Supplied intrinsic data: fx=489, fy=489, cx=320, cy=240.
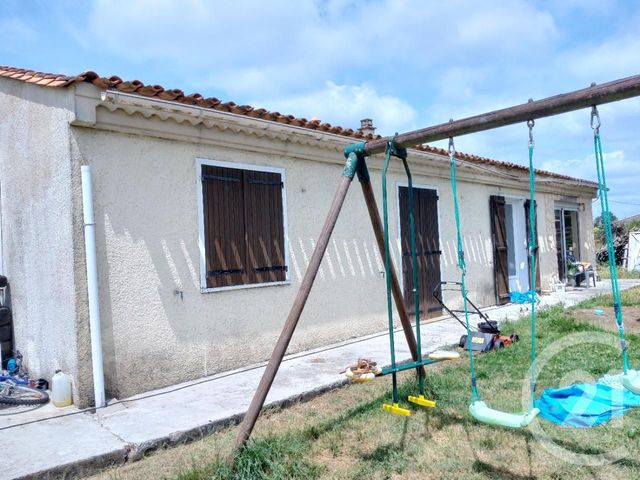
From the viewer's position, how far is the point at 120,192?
16.0 feet

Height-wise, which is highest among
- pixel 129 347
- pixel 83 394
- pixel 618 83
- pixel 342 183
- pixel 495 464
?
pixel 618 83

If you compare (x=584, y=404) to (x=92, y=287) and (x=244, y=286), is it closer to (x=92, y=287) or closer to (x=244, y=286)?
(x=244, y=286)

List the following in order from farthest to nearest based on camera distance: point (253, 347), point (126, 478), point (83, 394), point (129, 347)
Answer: point (253, 347), point (129, 347), point (83, 394), point (126, 478)

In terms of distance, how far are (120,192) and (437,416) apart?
144 inches

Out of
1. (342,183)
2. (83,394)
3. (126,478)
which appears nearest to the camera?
(126,478)

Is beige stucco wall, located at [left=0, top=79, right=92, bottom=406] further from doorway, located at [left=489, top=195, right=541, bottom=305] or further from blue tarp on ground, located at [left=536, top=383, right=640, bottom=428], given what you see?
doorway, located at [left=489, top=195, right=541, bottom=305]

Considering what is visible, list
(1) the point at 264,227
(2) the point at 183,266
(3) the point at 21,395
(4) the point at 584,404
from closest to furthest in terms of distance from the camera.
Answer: (4) the point at 584,404 → (3) the point at 21,395 → (2) the point at 183,266 → (1) the point at 264,227

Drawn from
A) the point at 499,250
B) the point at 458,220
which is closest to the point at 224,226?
the point at 458,220

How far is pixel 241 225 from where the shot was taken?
5.84 m

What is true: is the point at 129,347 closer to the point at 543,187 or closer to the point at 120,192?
the point at 120,192

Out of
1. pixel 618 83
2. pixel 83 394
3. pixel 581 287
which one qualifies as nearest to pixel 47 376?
pixel 83 394

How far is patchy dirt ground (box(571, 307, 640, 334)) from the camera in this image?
7.27 m

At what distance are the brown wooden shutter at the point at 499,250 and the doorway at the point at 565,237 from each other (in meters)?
3.55

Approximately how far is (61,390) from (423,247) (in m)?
5.88
